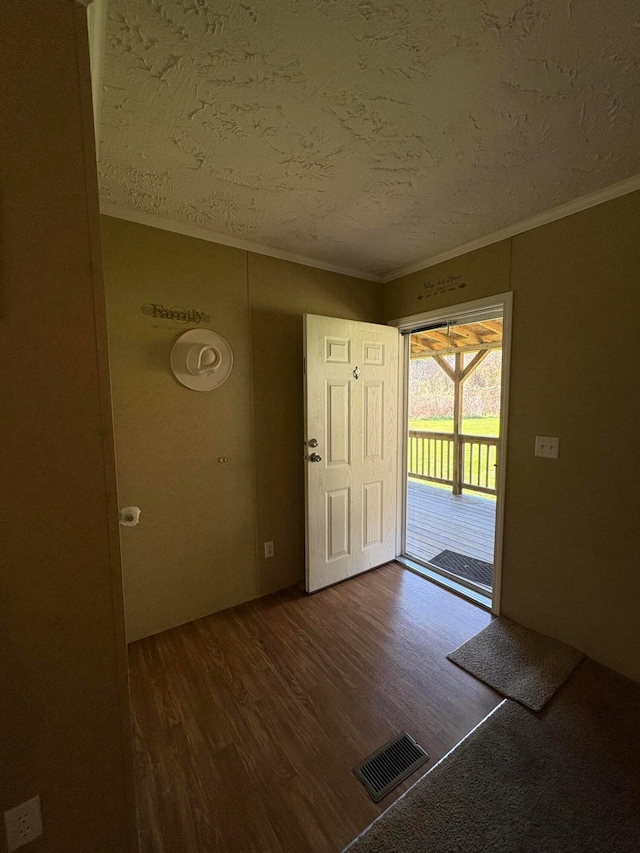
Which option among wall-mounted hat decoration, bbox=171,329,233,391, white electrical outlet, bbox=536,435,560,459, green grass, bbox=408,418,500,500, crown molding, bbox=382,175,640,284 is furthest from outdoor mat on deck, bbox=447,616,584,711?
green grass, bbox=408,418,500,500

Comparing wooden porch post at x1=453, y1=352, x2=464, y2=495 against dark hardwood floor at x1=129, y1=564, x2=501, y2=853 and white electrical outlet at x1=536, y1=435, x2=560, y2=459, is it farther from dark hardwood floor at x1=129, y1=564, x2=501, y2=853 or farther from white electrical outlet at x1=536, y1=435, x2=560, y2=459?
white electrical outlet at x1=536, y1=435, x2=560, y2=459

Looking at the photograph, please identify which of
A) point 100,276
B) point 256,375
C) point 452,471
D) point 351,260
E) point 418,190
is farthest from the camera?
point 452,471

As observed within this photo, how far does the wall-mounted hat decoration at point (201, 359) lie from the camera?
6.49 feet

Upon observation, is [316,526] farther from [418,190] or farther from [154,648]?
[418,190]

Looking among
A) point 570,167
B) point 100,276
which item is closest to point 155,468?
point 100,276

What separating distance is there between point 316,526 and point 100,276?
1942 mm

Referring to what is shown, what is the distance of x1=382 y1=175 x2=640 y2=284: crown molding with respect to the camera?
1583mm

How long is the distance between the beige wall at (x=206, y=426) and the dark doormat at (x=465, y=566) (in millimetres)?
1242

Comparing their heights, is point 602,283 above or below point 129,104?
below

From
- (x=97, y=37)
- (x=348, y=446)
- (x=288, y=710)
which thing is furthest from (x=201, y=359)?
(x=288, y=710)

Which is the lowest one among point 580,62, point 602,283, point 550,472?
point 550,472

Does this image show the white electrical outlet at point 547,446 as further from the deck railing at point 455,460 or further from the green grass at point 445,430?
the green grass at point 445,430

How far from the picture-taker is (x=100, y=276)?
0.83 meters

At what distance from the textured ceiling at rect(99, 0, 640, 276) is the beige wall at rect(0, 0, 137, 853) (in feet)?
1.17
